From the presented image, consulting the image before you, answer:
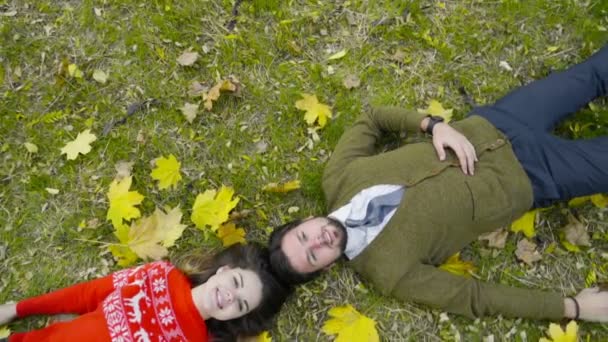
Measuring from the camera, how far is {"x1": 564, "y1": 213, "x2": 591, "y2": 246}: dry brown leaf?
329 centimetres

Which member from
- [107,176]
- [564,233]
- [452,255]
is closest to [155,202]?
[107,176]

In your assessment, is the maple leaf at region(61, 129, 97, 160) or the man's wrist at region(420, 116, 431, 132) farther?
the maple leaf at region(61, 129, 97, 160)

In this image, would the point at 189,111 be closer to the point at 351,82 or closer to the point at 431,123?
the point at 351,82

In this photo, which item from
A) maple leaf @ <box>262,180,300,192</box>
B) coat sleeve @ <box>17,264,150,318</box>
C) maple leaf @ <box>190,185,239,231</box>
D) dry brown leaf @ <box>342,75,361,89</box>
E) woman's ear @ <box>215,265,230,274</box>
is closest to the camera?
woman's ear @ <box>215,265,230,274</box>

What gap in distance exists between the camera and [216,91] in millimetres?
3545

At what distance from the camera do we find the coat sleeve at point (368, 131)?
10.4 feet

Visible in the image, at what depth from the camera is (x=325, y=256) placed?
2762mm

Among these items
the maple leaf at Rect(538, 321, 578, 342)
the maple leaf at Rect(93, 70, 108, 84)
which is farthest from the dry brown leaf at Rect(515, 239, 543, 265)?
the maple leaf at Rect(93, 70, 108, 84)

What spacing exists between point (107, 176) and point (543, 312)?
10.0 feet

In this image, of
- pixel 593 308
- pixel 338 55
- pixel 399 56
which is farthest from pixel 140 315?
pixel 593 308

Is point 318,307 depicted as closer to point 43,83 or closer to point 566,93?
point 566,93

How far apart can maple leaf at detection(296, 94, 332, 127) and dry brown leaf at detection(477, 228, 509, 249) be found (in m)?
1.40

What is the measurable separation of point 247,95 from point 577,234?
2.52 metres

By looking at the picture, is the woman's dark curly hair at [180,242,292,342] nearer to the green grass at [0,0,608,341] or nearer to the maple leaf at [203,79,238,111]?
the green grass at [0,0,608,341]
